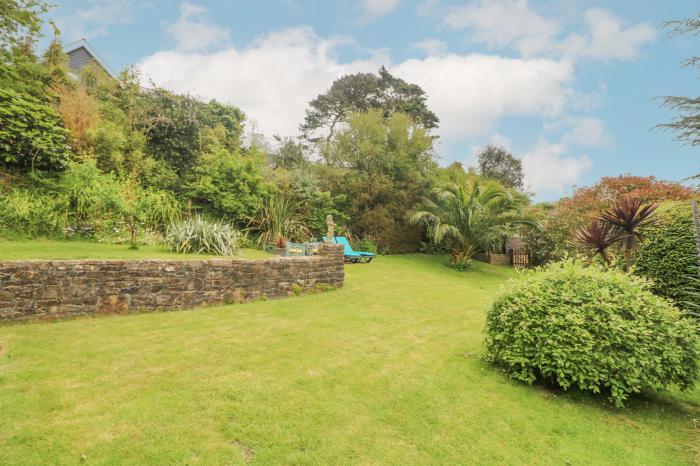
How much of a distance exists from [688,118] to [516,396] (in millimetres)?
3736

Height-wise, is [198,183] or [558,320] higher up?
[198,183]

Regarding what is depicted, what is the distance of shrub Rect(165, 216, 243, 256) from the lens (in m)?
7.32

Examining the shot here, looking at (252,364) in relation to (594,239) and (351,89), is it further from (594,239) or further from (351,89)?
(351,89)

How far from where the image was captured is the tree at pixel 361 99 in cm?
2517

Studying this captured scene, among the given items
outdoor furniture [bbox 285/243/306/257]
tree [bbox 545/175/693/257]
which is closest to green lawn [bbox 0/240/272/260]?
outdoor furniture [bbox 285/243/306/257]

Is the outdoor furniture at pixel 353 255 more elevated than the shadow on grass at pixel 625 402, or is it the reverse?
the outdoor furniture at pixel 353 255

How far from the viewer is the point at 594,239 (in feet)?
19.6

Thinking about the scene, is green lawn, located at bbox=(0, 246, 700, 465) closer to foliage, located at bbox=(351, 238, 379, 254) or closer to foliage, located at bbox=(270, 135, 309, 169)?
foliage, located at bbox=(351, 238, 379, 254)

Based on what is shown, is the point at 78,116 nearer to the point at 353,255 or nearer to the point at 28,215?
the point at 28,215

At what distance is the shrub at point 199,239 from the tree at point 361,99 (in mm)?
18622

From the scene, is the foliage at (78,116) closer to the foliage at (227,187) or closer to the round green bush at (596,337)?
the foliage at (227,187)

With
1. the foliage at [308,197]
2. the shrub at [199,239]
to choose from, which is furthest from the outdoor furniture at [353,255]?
the shrub at [199,239]

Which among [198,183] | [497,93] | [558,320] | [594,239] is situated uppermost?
[497,93]

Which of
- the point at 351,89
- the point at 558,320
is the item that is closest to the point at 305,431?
the point at 558,320
